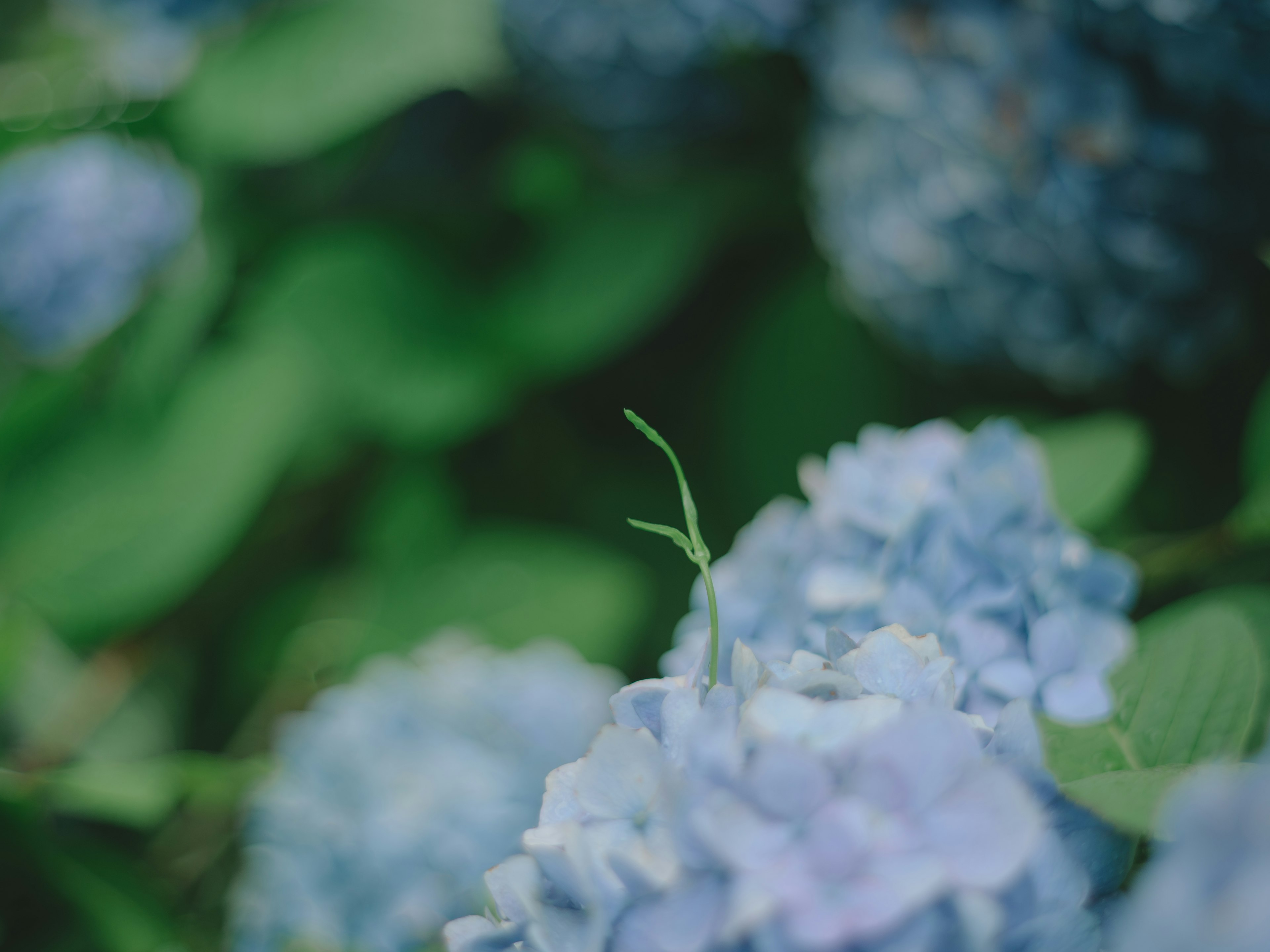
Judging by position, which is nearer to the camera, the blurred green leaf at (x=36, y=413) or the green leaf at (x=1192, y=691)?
the green leaf at (x=1192, y=691)

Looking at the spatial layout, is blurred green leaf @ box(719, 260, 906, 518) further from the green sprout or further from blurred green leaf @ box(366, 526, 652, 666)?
the green sprout

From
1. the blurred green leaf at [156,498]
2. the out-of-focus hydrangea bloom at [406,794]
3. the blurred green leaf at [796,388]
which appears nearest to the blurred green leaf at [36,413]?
the blurred green leaf at [156,498]

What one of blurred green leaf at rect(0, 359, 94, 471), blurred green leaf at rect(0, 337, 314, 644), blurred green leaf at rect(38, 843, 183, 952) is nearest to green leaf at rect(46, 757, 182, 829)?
blurred green leaf at rect(38, 843, 183, 952)

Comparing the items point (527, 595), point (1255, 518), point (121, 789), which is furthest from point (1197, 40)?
point (121, 789)

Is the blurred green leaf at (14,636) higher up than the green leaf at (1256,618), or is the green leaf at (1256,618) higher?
the green leaf at (1256,618)

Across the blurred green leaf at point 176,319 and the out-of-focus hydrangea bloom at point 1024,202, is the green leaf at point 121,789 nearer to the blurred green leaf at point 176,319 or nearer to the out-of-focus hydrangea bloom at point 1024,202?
the blurred green leaf at point 176,319

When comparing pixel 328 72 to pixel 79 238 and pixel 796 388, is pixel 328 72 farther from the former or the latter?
pixel 796 388
